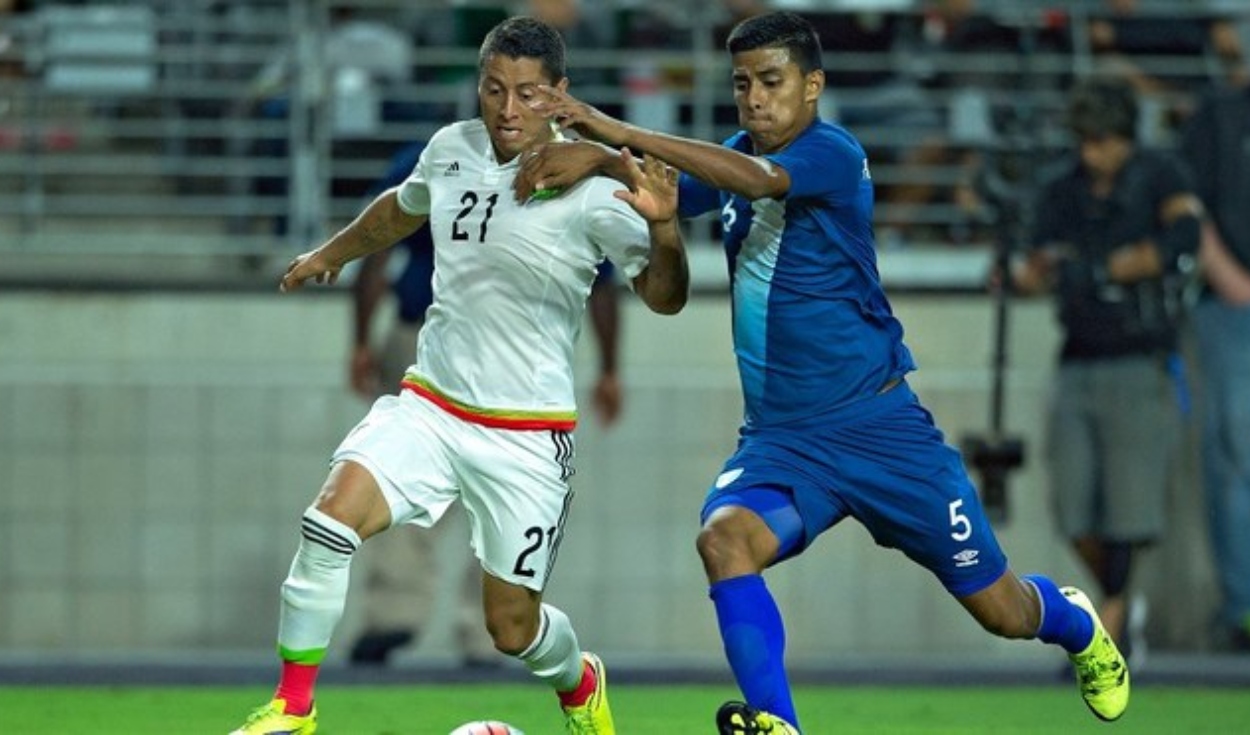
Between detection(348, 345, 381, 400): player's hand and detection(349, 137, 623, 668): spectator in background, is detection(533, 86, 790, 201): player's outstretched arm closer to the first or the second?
detection(349, 137, 623, 668): spectator in background

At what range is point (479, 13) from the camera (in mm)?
14461

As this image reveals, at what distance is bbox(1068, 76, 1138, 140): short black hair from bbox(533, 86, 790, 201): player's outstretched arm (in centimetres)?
494

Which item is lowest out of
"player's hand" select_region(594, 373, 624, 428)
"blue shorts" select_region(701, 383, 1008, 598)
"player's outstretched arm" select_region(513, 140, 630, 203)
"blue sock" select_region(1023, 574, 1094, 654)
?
"blue sock" select_region(1023, 574, 1094, 654)

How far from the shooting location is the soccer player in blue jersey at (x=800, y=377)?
25.5 ft

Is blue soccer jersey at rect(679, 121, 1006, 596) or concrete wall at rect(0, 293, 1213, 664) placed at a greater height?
blue soccer jersey at rect(679, 121, 1006, 596)

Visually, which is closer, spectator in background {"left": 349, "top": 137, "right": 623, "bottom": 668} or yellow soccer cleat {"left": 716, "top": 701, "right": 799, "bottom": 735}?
yellow soccer cleat {"left": 716, "top": 701, "right": 799, "bottom": 735}

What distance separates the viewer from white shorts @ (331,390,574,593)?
27.0 feet

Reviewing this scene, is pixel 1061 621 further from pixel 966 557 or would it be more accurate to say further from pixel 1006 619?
pixel 966 557

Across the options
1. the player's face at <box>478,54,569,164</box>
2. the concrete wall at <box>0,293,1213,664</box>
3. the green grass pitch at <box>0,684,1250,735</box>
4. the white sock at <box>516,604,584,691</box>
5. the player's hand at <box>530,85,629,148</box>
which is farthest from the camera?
the concrete wall at <box>0,293,1213,664</box>

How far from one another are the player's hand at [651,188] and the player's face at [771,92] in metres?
0.42

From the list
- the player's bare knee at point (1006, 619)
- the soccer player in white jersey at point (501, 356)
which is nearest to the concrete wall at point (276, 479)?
the player's bare knee at point (1006, 619)

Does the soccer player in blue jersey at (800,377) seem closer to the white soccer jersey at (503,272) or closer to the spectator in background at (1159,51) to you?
the white soccer jersey at (503,272)

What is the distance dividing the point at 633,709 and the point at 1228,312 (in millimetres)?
4390

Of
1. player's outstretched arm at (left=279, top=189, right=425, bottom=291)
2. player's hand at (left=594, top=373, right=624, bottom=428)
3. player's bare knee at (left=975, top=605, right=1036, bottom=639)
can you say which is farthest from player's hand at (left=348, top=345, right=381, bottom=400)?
player's bare knee at (left=975, top=605, right=1036, bottom=639)
